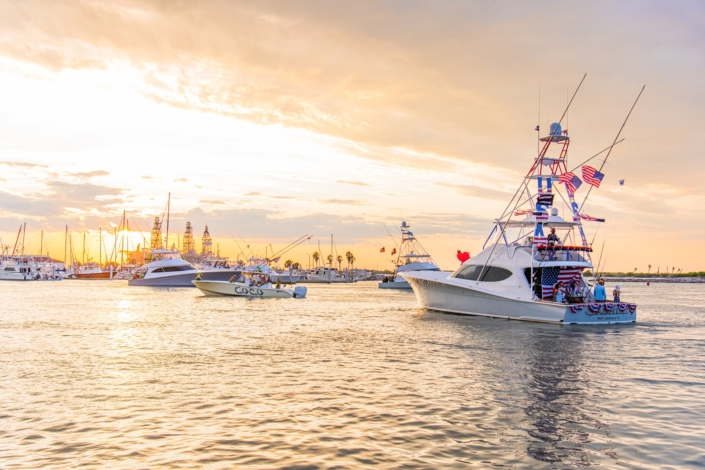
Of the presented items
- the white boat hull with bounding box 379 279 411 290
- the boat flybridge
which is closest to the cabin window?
the boat flybridge

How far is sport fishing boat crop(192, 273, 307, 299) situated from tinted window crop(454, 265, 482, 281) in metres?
Answer: 27.5

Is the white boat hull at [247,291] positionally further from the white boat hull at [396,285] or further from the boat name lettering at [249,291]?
the white boat hull at [396,285]

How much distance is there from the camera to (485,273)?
33.2 metres

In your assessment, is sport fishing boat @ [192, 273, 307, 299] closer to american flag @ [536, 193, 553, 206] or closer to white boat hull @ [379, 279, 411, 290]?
american flag @ [536, 193, 553, 206]

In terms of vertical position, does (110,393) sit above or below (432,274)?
below

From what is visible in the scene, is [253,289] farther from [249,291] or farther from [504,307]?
[504,307]

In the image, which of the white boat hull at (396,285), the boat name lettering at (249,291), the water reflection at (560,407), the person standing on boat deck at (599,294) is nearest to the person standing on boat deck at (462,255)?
the person standing on boat deck at (599,294)

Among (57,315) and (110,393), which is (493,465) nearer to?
(110,393)

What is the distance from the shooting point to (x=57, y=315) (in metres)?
38.5

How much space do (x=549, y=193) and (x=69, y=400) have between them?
2906 centimetres

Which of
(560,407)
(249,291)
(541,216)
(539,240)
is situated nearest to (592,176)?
(541,216)

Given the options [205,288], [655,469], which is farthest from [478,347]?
[205,288]

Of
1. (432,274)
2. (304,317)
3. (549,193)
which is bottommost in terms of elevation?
(304,317)

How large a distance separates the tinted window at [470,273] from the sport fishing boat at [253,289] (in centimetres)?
2748
